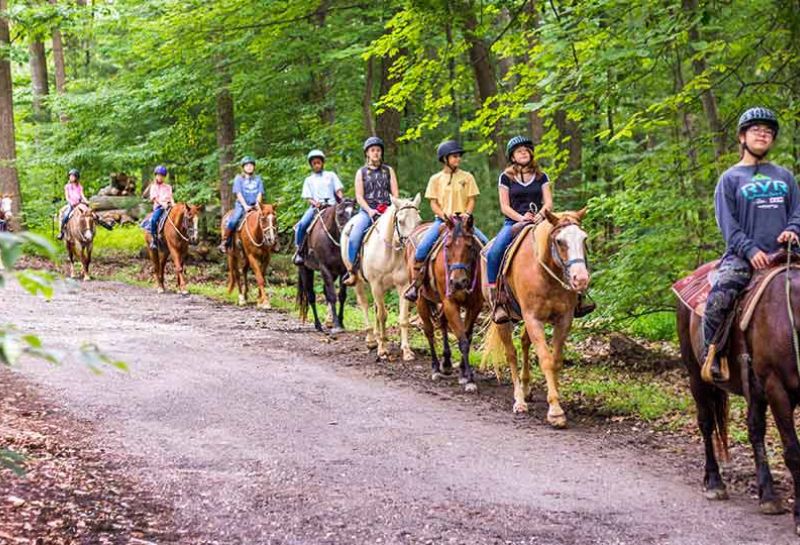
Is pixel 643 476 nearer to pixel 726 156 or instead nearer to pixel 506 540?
pixel 506 540

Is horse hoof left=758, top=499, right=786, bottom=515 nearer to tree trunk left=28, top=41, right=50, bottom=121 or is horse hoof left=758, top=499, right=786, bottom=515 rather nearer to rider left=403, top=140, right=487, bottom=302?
rider left=403, top=140, right=487, bottom=302

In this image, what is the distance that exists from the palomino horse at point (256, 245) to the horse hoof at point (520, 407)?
951cm

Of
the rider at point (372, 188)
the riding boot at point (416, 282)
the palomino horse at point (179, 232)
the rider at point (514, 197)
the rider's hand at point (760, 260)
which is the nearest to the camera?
the rider's hand at point (760, 260)

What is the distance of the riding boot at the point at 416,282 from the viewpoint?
11281 mm

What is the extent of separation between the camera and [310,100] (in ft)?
70.9

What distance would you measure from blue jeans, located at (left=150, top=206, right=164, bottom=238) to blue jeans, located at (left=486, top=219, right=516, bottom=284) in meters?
13.5

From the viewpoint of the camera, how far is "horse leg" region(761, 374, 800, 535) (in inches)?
213

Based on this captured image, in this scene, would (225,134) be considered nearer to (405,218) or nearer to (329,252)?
(329,252)

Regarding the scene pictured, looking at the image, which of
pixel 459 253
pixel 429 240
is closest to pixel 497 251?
pixel 459 253

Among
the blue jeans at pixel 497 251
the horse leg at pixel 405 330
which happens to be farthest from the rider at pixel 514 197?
the horse leg at pixel 405 330

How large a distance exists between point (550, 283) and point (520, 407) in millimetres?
1358

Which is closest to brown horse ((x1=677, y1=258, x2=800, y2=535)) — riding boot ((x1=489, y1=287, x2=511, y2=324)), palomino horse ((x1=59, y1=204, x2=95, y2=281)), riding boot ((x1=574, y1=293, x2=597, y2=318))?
riding boot ((x1=574, y1=293, x2=597, y2=318))

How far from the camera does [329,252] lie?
49.6 feet

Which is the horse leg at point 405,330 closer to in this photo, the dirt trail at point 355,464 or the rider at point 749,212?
the dirt trail at point 355,464
